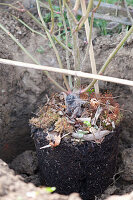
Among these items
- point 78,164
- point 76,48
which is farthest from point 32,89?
point 78,164

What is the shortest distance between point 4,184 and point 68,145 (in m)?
0.64

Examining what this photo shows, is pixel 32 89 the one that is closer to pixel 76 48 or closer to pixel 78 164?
pixel 76 48

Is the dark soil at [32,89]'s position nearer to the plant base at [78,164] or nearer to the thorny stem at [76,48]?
the plant base at [78,164]

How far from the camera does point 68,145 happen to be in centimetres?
138

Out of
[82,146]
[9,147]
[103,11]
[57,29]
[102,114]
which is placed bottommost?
[9,147]

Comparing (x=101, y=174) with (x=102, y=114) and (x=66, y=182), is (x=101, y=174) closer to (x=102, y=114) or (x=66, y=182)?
(x=66, y=182)

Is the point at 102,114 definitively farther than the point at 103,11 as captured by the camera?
No

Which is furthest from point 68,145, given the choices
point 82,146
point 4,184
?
point 4,184

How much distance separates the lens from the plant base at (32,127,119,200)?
4.59ft

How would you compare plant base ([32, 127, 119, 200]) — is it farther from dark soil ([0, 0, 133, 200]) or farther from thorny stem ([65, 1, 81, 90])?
thorny stem ([65, 1, 81, 90])

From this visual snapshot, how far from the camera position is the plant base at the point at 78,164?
140cm

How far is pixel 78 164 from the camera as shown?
1.43 m

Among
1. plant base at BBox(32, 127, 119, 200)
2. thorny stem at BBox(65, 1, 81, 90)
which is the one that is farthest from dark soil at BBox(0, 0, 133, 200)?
thorny stem at BBox(65, 1, 81, 90)

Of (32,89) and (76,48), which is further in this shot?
(32,89)
